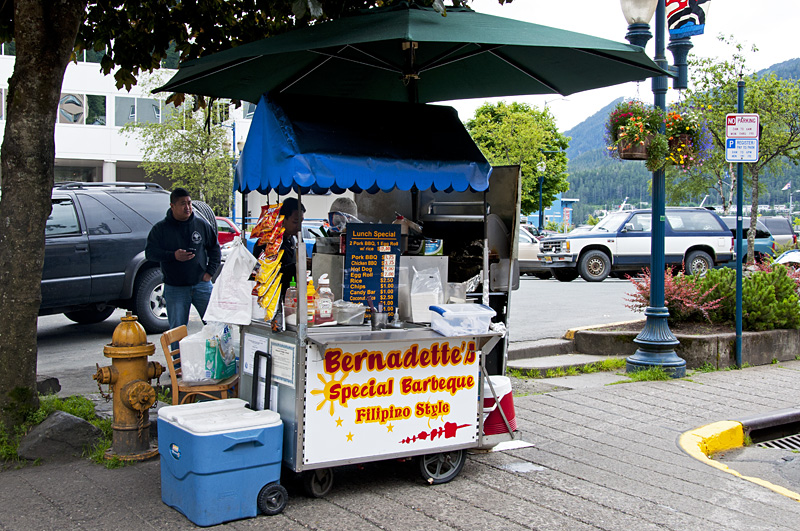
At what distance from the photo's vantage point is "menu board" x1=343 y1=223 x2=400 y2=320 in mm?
4879

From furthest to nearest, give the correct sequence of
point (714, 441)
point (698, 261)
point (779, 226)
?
point (779, 226), point (698, 261), point (714, 441)

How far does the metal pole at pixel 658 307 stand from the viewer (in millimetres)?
8258

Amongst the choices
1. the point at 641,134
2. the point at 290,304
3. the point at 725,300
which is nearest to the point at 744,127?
the point at 641,134

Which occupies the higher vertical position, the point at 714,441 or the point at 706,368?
the point at 706,368

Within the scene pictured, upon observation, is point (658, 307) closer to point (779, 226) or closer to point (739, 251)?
point (739, 251)

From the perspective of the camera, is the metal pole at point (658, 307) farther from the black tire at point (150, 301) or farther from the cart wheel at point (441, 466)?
the black tire at point (150, 301)

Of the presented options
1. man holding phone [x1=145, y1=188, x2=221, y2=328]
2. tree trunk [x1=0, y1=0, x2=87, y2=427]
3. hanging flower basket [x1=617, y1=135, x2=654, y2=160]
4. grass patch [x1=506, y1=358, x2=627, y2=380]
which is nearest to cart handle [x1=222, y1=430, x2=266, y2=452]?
tree trunk [x1=0, y1=0, x2=87, y2=427]

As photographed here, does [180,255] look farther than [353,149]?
Yes

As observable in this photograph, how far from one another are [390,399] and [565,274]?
17399 millimetres

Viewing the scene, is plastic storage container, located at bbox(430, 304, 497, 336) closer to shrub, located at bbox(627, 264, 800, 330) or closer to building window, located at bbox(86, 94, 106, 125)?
shrub, located at bbox(627, 264, 800, 330)

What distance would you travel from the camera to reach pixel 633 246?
67.6 feet

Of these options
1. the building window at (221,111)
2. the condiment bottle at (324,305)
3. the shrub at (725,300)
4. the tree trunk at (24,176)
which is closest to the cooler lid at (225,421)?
the condiment bottle at (324,305)

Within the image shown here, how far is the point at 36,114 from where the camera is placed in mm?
5277

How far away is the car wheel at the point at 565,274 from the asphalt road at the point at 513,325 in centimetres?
268
